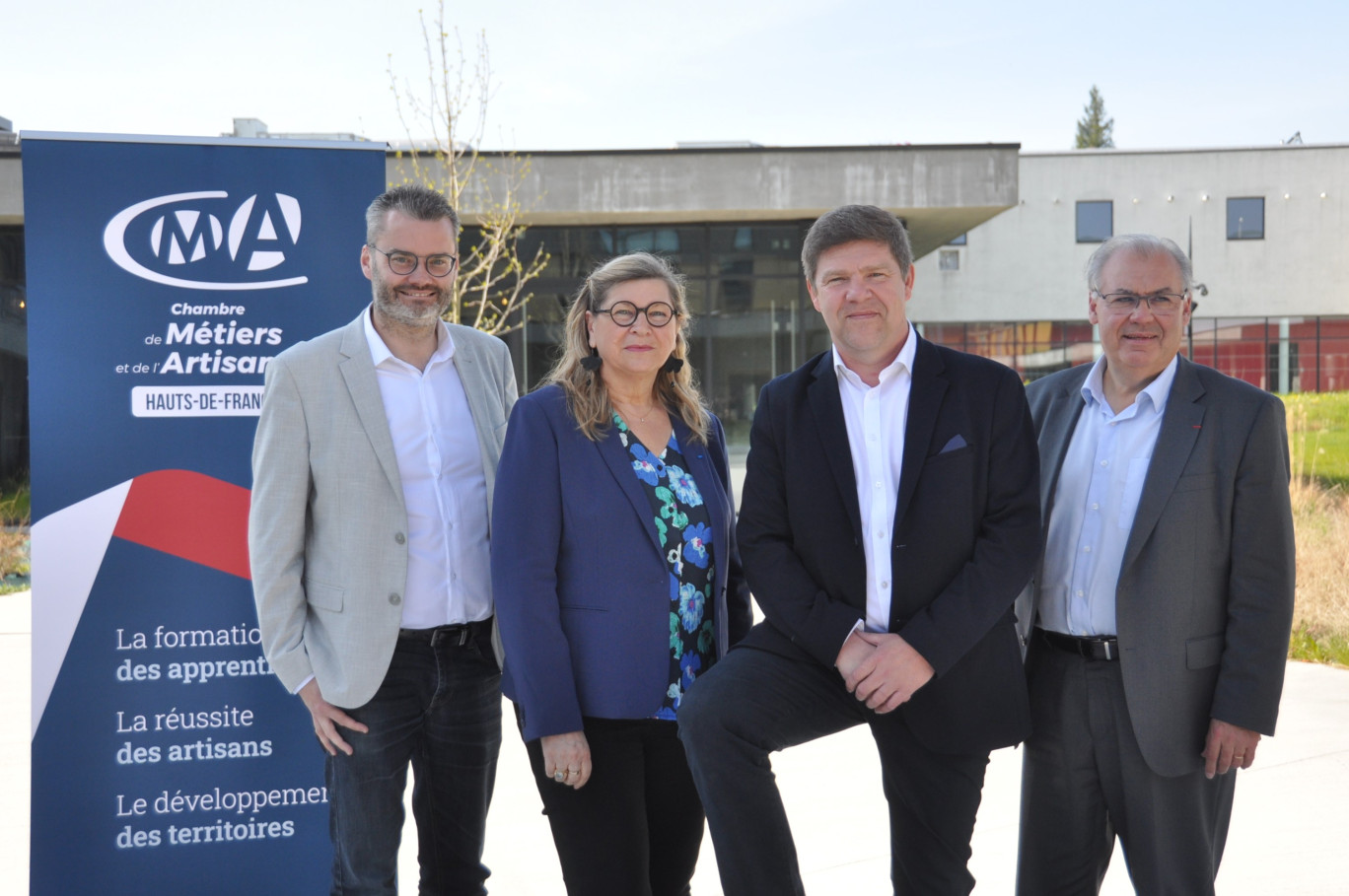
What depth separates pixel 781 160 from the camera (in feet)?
53.2

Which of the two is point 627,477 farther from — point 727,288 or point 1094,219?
point 1094,219

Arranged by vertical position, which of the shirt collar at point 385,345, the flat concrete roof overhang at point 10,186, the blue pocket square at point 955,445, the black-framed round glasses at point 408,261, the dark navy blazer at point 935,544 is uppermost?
the flat concrete roof overhang at point 10,186

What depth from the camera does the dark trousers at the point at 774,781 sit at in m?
2.51

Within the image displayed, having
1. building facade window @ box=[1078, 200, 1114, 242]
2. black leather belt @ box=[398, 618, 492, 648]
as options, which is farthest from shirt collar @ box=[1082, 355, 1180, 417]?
building facade window @ box=[1078, 200, 1114, 242]

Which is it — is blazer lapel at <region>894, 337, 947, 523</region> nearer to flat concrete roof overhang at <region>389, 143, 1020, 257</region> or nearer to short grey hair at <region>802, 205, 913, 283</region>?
short grey hair at <region>802, 205, 913, 283</region>

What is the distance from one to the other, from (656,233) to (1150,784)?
603 inches

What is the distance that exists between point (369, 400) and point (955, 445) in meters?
1.51

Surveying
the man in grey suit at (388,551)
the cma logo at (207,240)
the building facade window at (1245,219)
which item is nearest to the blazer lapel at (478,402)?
the man in grey suit at (388,551)

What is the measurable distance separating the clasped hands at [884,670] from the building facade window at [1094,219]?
36702 millimetres

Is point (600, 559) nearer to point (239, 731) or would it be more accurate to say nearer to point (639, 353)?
point (639, 353)

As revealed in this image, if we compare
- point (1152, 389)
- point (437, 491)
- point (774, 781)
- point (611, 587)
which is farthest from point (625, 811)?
point (1152, 389)

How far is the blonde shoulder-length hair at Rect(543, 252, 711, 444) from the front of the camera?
9.22ft

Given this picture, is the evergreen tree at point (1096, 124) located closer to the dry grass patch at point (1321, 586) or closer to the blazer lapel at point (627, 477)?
the dry grass patch at point (1321, 586)

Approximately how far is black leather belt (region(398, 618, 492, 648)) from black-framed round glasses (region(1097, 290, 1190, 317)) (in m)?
1.92
